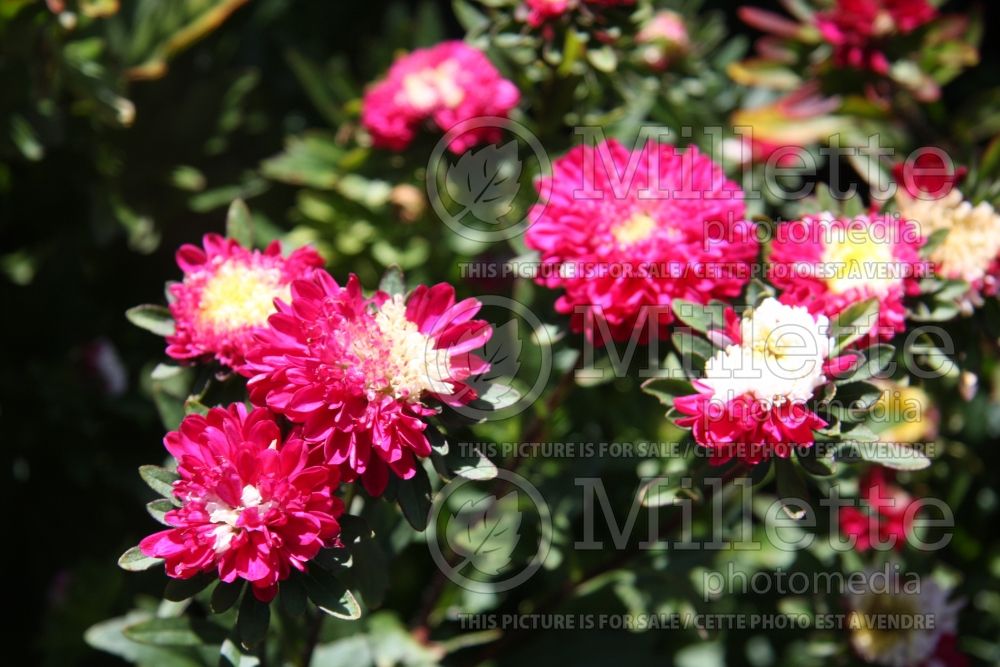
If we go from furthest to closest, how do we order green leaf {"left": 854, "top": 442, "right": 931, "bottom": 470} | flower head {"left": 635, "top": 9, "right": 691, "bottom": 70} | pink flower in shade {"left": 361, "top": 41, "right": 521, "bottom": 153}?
flower head {"left": 635, "top": 9, "right": 691, "bottom": 70}
pink flower in shade {"left": 361, "top": 41, "right": 521, "bottom": 153}
green leaf {"left": 854, "top": 442, "right": 931, "bottom": 470}

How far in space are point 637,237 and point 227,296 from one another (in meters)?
0.51

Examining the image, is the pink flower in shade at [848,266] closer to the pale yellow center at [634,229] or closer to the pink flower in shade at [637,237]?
the pink flower in shade at [637,237]

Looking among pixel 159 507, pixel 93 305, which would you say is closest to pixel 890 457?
pixel 159 507

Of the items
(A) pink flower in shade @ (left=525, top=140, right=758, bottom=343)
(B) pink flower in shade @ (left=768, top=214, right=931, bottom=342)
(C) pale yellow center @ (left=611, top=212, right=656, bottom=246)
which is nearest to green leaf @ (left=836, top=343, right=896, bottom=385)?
(B) pink flower in shade @ (left=768, top=214, right=931, bottom=342)

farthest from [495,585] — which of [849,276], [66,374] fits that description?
[66,374]

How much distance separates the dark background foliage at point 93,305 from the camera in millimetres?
1728

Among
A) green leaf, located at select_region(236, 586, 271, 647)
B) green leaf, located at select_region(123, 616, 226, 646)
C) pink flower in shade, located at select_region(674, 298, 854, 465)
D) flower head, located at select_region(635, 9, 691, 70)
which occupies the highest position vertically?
flower head, located at select_region(635, 9, 691, 70)

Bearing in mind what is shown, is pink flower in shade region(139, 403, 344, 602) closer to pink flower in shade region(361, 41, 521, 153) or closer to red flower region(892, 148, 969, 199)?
pink flower in shade region(361, 41, 521, 153)

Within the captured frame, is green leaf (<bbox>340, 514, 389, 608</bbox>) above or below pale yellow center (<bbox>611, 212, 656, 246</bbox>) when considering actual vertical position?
below

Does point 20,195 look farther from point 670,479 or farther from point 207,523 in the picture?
point 670,479

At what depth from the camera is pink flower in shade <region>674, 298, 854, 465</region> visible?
1042mm

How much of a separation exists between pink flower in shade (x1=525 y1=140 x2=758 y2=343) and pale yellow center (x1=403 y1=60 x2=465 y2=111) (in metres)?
0.36

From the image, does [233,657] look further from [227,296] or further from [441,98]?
[441,98]

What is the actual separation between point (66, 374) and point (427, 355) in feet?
3.31
